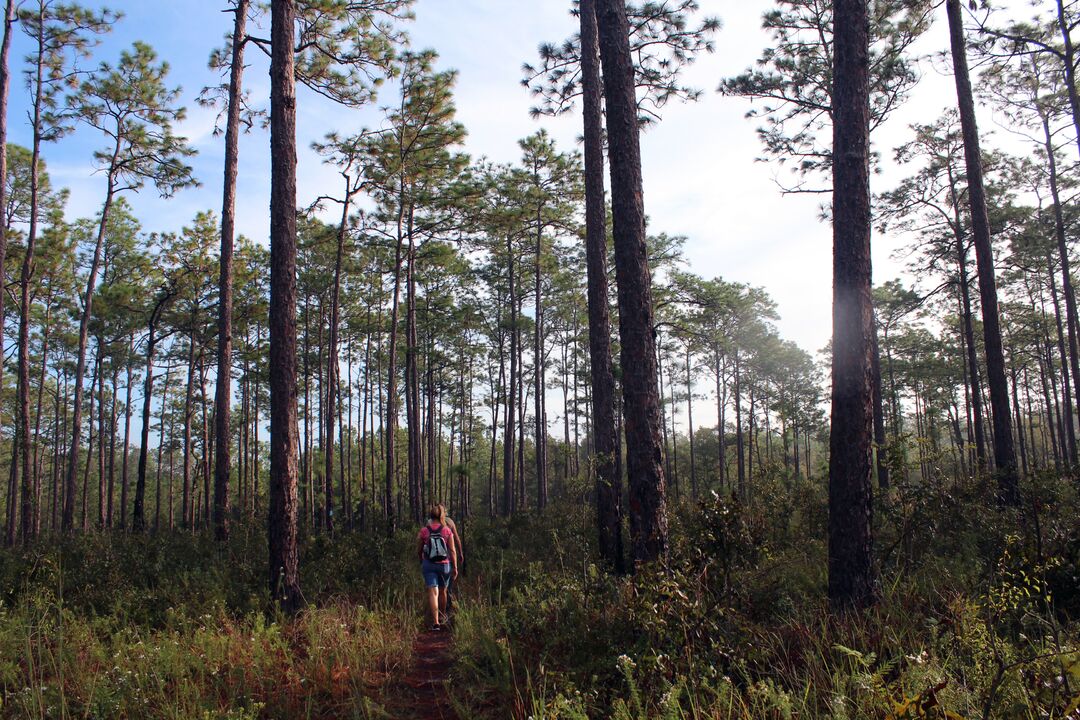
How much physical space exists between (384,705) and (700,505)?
2.87m

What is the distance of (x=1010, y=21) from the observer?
38.2 feet

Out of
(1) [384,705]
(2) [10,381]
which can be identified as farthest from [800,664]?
(2) [10,381]

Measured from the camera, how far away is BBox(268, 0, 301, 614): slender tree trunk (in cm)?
655

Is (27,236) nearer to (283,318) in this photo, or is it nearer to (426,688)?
(283,318)

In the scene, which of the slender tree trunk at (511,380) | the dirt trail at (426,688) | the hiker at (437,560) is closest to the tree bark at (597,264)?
the hiker at (437,560)

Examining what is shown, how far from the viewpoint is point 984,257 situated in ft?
37.3

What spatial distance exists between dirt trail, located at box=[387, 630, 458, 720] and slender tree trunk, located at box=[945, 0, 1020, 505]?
426 inches

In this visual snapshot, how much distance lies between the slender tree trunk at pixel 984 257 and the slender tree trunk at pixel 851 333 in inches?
319

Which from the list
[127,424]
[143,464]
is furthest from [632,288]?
[127,424]

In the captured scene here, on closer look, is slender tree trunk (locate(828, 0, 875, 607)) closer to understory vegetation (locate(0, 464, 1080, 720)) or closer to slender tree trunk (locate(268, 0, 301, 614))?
understory vegetation (locate(0, 464, 1080, 720))

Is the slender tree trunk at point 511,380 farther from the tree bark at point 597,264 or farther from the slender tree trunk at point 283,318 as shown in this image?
the slender tree trunk at point 283,318

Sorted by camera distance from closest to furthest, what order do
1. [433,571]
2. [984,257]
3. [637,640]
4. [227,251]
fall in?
1. [637,640]
2. [433,571]
3. [984,257]
4. [227,251]

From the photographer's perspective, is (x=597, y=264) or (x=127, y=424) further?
(x=127, y=424)

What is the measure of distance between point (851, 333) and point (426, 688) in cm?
484
